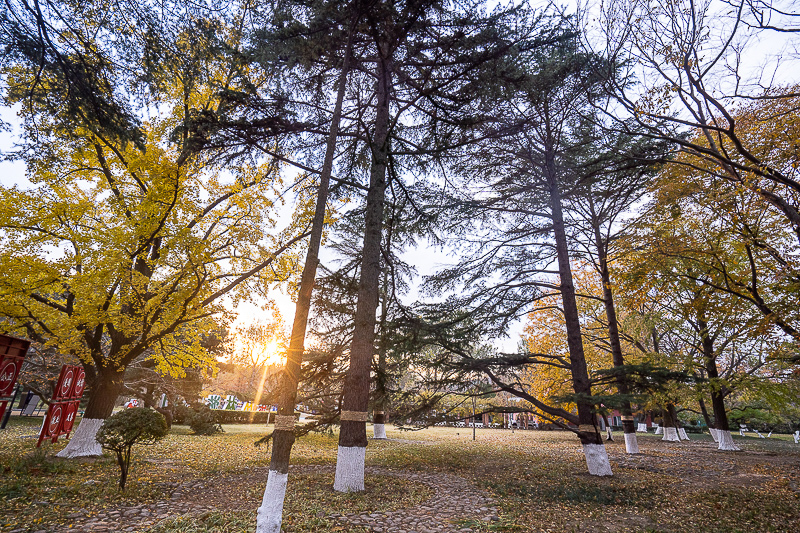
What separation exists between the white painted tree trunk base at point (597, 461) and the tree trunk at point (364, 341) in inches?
252

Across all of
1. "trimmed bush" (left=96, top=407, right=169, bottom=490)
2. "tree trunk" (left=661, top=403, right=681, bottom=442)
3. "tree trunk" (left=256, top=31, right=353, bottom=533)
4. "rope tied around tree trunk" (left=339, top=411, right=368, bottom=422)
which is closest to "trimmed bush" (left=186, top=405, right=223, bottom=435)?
"trimmed bush" (left=96, top=407, right=169, bottom=490)

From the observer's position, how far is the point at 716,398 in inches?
650

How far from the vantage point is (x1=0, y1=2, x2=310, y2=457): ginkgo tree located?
7180 millimetres

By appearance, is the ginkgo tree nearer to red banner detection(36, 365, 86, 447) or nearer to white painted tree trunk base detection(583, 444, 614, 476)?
red banner detection(36, 365, 86, 447)

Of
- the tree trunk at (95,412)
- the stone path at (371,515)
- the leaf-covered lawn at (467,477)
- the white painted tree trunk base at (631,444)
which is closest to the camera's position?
the stone path at (371,515)

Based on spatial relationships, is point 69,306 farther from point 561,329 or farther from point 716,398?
point 716,398

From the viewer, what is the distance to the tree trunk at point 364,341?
7207 mm

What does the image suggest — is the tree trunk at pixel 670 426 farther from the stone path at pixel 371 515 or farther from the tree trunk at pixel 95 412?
the tree trunk at pixel 95 412

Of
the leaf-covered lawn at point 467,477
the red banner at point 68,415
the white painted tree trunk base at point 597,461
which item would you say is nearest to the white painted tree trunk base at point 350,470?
the leaf-covered lawn at point 467,477

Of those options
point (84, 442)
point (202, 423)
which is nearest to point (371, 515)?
point (84, 442)

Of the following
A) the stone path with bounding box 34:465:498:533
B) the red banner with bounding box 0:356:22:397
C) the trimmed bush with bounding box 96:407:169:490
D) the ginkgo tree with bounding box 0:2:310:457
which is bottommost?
the stone path with bounding box 34:465:498:533

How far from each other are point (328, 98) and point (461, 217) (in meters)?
5.24

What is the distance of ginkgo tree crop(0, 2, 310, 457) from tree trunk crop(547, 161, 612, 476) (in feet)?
27.8

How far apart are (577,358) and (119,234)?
12.6 metres
